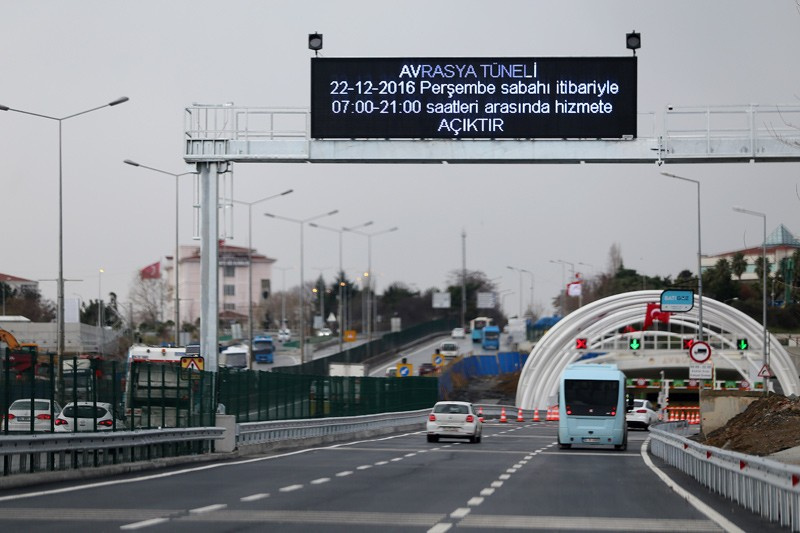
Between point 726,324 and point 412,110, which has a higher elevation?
point 412,110

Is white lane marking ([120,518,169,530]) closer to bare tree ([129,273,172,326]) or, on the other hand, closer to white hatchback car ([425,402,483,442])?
white hatchback car ([425,402,483,442])

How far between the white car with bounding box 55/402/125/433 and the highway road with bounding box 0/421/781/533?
58.1 inches

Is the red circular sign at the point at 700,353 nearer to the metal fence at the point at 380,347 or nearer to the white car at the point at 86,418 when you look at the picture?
the white car at the point at 86,418

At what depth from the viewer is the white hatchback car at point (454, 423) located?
43875mm

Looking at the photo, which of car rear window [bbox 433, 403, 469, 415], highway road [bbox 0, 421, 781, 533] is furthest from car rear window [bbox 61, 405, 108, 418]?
car rear window [bbox 433, 403, 469, 415]

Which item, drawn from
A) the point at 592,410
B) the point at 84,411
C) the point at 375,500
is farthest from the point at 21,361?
the point at 592,410

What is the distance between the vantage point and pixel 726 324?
80562mm

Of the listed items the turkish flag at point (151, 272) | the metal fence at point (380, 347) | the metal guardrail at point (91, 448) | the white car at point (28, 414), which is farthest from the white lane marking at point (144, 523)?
the turkish flag at point (151, 272)

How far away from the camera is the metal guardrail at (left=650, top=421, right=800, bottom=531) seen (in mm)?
14172

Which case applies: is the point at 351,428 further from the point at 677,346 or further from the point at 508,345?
the point at 508,345

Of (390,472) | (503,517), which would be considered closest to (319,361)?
(390,472)

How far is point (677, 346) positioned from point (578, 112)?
91461mm

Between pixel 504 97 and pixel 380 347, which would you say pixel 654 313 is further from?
pixel 504 97

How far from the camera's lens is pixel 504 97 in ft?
104
